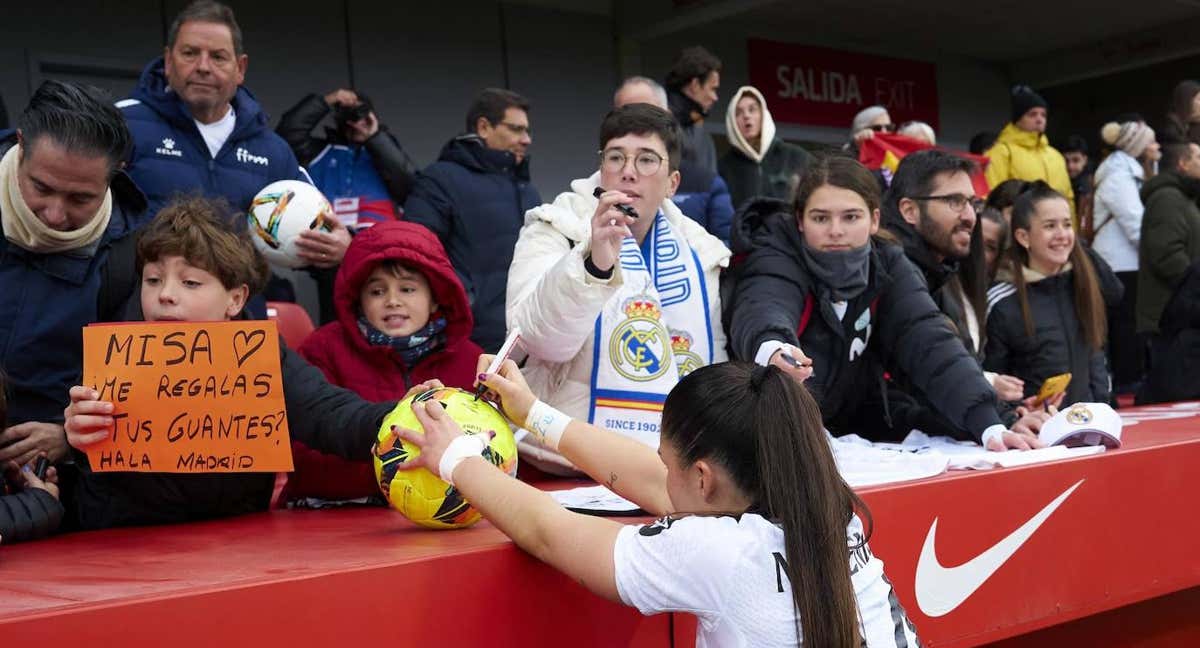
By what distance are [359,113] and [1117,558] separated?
3843mm

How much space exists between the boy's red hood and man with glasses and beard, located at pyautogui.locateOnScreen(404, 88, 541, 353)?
1.39 metres

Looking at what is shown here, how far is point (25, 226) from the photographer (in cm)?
253

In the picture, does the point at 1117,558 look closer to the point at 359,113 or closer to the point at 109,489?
the point at 109,489

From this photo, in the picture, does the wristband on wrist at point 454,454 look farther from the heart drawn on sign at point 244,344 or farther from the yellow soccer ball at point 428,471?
the heart drawn on sign at point 244,344

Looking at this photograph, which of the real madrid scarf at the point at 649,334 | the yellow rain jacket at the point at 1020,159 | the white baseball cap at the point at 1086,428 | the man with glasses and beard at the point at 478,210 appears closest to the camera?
the real madrid scarf at the point at 649,334

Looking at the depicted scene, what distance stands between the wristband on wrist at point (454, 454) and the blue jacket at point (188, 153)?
1782 millimetres

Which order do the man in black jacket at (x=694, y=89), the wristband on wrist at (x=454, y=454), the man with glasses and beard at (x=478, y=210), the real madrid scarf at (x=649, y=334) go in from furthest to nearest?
the man in black jacket at (x=694, y=89) → the man with glasses and beard at (x=478, y=210) → the real madrid scarf at (x=649, y=334) → the wristband on wrist at (x=454, y=454)

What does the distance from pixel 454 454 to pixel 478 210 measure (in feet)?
8.82

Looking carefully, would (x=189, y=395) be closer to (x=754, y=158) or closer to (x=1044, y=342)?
(x=1044, y=342)

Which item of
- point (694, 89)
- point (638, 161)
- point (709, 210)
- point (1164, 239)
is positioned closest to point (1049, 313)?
point (709, 210)

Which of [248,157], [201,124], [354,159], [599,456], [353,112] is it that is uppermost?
[353,112]

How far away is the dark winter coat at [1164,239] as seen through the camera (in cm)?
641

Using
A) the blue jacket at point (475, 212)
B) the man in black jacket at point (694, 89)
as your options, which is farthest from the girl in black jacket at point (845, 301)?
the man in black jacket at point (694, 89)

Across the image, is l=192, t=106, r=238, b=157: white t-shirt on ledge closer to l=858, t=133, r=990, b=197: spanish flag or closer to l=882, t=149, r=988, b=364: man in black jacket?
l=882, t=149, r=988, b=364: man in black jacket
